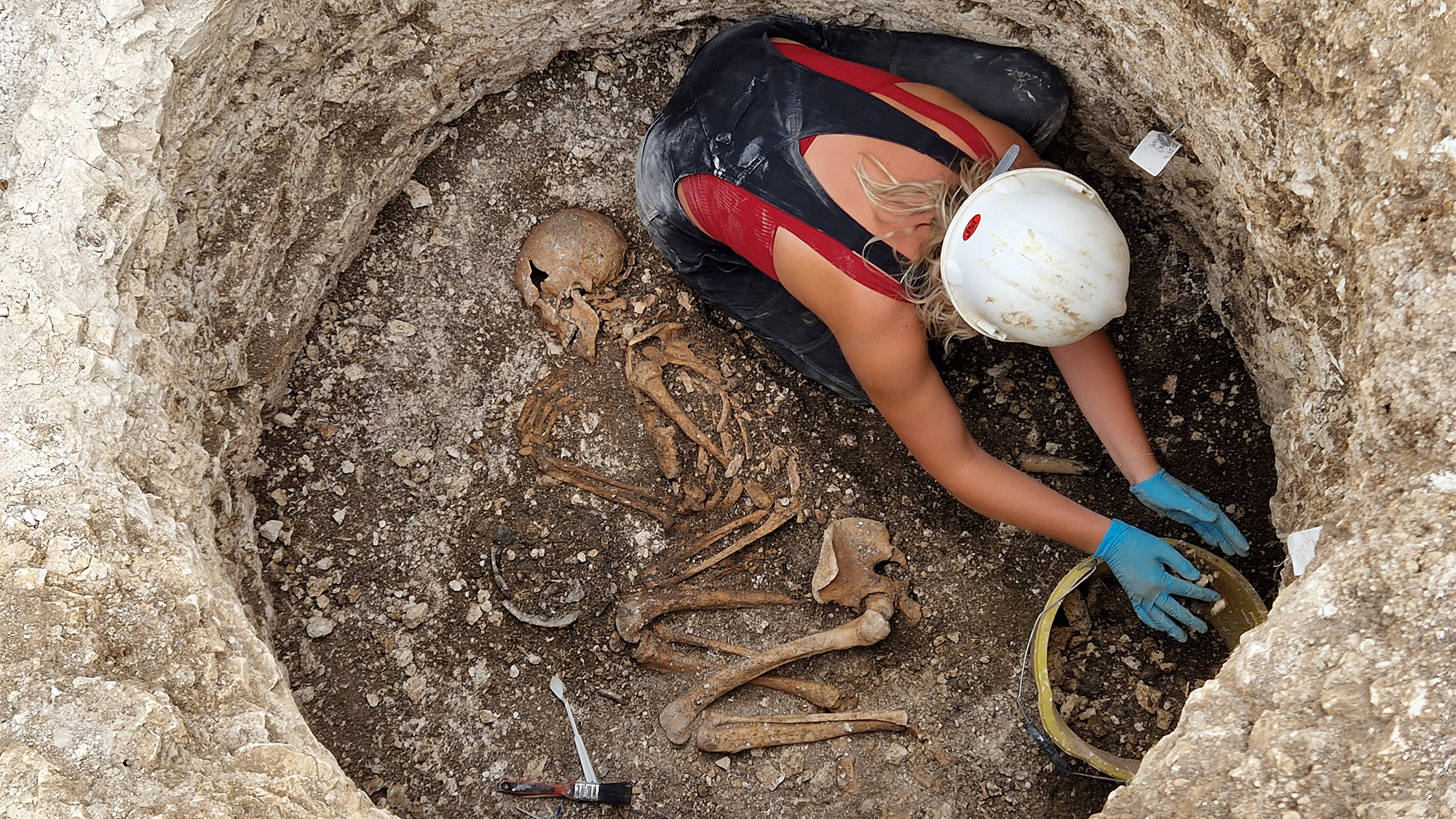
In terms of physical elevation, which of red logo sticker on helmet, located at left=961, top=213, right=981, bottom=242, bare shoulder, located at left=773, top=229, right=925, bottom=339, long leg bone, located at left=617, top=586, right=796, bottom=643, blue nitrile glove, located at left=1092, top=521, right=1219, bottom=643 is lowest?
long leg bone, located at left=617, top=586, right=796, bottom=643

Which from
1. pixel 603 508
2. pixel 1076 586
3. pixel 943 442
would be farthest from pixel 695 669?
pixel 1076 586

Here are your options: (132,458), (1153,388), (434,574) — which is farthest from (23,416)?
(1153,388)

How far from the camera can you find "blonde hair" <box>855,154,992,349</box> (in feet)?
7.61

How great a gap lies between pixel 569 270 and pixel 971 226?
1391 mm

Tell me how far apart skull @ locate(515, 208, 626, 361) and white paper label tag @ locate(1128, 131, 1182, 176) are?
165cm

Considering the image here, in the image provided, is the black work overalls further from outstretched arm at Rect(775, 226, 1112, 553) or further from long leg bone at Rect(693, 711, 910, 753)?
long leg bone at Rect(693, 711, 910, 753)

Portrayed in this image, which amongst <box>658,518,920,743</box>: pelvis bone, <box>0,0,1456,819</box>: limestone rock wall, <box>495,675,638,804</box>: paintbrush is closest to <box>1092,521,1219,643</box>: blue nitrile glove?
<box>0,0,1456,819</box>: limestone rock wall

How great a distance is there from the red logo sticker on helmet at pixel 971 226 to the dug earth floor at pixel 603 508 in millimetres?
983

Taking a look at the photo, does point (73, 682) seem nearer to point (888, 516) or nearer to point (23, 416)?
point (23, 416)

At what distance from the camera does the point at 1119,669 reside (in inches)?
113

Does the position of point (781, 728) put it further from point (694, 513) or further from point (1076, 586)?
point (1076, 586)

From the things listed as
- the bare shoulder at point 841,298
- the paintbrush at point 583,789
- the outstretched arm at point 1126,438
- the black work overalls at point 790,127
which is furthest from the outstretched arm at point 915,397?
the paintbrush at point 583,789

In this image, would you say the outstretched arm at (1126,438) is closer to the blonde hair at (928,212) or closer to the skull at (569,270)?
the blonde hair at (928,212)

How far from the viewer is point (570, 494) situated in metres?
3.11
